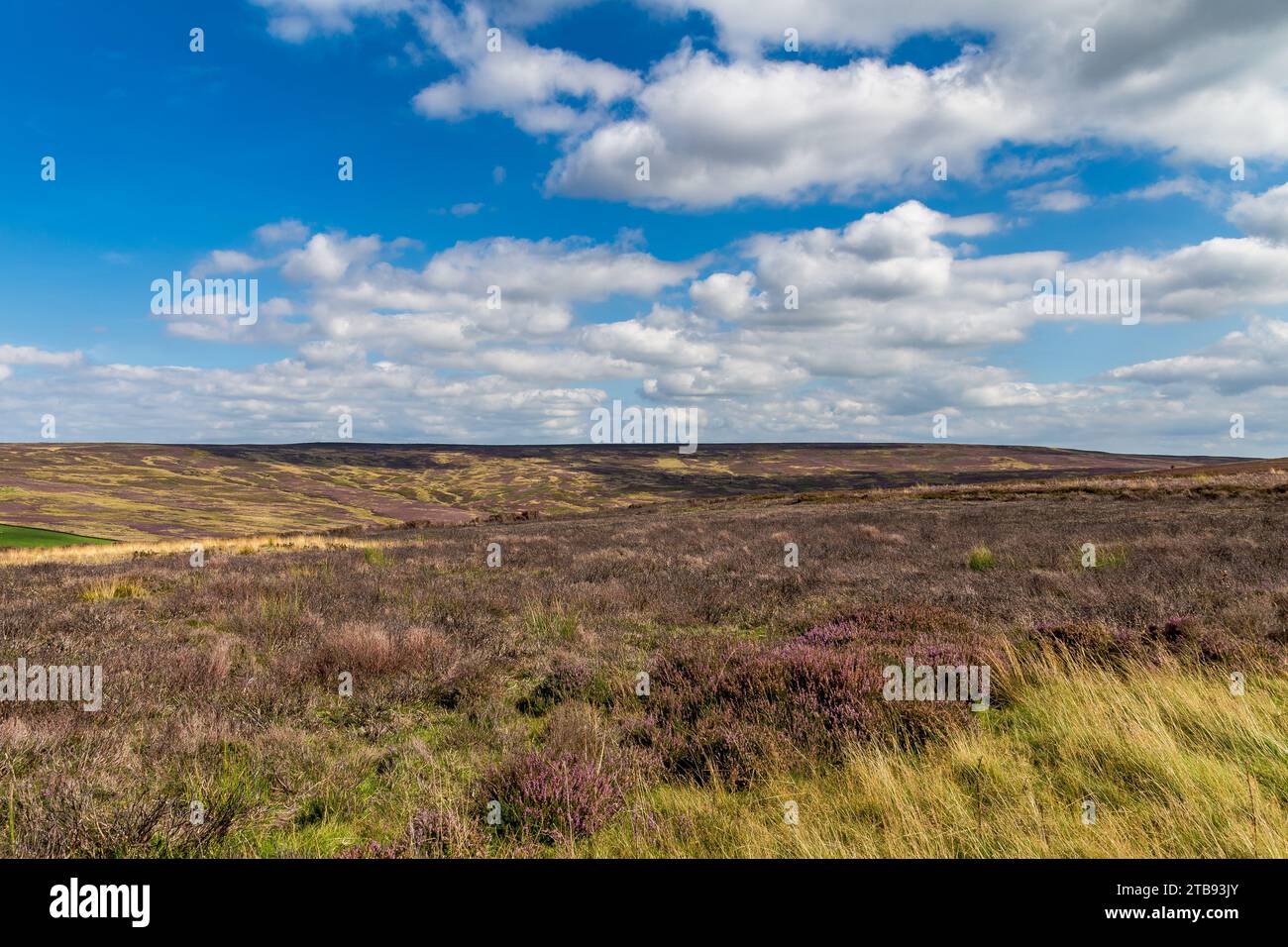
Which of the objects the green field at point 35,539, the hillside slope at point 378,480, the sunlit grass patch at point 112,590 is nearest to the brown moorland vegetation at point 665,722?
the sunlit grass patch at point 112,590

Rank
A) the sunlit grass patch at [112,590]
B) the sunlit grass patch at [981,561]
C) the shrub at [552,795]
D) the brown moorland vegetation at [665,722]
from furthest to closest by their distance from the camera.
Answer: the sunlit grass patch at [981,561] → the sunlit grass patch at [112,590] → the shrub at [552,795] → the brown moorland vegetation at [665,722]

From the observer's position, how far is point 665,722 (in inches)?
200

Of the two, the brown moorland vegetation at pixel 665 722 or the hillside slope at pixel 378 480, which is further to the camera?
the hillside slope at pixel 378 480

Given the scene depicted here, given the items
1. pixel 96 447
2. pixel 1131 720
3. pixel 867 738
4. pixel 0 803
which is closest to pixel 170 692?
pixel 0 803

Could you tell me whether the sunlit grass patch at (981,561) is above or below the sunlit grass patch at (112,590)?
above

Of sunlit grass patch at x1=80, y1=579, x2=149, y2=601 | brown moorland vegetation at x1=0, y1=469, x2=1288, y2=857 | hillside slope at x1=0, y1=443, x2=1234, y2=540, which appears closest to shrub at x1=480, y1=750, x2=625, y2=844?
brown moorland vegetation at x1=0, y1=469, x2=1288, y2=857

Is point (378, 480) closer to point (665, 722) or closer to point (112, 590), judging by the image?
point (112, 590)

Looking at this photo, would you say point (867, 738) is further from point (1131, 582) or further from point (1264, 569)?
point (1264, 569)

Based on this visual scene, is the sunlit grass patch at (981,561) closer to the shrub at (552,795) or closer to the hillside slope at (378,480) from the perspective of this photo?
the shrub at (552,795)

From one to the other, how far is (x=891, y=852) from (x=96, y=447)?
223191 millimetres

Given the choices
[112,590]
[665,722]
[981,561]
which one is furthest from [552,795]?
[112,590]

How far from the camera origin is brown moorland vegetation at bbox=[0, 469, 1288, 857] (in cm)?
323

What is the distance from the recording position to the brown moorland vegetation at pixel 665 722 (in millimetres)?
3234

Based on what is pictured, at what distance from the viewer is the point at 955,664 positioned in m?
5.77
